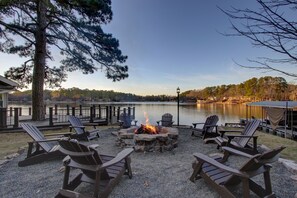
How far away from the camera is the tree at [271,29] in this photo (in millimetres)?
1831

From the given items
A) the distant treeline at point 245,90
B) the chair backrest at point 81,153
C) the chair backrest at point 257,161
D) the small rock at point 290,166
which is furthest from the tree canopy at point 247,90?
the chair backrest at point 81,153

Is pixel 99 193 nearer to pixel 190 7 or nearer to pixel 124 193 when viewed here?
pixel 124 193

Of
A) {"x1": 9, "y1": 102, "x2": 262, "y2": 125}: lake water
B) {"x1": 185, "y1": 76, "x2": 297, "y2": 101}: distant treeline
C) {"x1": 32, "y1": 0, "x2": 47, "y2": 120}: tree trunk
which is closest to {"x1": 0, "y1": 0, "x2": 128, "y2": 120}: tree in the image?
{"x1": 32, "y1": 0, "x2": 47, "y2": 120}: tree trunk

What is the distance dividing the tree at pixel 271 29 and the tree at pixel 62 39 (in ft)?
30.4

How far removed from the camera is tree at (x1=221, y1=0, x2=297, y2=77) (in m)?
1.83

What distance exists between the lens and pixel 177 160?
4211mm

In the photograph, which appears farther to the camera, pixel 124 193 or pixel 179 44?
pixel 179 44

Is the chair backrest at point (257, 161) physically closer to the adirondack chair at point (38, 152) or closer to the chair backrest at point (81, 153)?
the chair backrest at point (81, 153)

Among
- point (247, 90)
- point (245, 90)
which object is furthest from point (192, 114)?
point (245, 90)

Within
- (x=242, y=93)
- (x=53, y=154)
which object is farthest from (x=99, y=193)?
(x=242, y=93)

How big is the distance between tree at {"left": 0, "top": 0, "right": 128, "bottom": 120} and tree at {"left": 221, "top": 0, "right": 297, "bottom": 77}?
928 centimetres

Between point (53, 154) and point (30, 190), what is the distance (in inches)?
50.5

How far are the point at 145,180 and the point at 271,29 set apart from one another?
2.70m

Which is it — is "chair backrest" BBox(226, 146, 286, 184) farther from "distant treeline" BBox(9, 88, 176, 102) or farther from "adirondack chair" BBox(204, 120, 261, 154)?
"distant treeline" BBox(9, 88, 176, 102)
